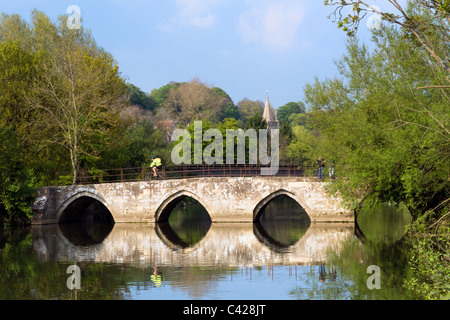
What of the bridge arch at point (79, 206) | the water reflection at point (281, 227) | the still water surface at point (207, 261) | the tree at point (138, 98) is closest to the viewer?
the still water surface at point (207, 261)

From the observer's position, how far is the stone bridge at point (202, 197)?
30.9 m

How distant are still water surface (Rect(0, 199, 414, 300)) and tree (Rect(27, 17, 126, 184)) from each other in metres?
5.25

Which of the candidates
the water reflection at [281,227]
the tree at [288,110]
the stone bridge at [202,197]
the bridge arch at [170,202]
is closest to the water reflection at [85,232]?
the stone bridge at [202,197]

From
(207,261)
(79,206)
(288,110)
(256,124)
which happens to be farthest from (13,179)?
(288,110)

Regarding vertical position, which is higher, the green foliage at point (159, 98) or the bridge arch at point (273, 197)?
the green foliage at point (159, 98)

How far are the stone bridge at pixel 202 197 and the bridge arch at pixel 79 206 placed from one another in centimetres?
5

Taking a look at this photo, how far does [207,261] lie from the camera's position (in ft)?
65.7

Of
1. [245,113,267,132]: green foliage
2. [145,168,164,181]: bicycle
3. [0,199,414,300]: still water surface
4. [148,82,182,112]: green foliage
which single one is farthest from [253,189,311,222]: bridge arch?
[148,82,182,112]: green foliage

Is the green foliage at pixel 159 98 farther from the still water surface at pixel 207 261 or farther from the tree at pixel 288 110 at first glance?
the still water surface at pixel 207 261

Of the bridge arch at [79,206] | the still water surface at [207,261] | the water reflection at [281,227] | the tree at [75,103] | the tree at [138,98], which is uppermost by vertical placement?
the tree at [138,98]
